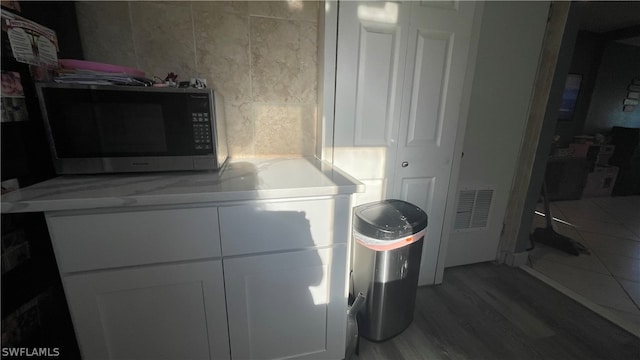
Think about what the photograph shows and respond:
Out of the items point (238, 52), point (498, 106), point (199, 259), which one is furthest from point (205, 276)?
point (498, 106)

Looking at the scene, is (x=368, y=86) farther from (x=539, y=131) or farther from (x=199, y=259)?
(x=539, y=131)

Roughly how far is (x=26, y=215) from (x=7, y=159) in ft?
0.69

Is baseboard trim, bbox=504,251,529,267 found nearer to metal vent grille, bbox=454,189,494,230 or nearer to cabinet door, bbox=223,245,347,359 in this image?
metal vent grille, bbox=454,189,494,230

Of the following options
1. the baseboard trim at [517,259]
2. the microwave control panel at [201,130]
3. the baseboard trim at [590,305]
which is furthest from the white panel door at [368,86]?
the baseboard trim at [590,305]

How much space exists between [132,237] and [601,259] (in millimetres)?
3441

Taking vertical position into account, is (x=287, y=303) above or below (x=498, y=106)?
below

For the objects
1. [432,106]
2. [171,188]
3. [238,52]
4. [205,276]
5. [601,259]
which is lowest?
[601,259]

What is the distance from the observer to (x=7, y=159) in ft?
2.67

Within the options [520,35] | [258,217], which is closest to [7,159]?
[258,217]

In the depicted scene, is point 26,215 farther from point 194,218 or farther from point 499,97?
point 499,97

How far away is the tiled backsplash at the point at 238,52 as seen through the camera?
3.98 ft

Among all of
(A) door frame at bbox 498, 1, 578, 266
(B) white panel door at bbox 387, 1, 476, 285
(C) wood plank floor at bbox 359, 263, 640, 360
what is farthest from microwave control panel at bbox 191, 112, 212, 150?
(A) door frame at bbox 498, 1, 578, 266

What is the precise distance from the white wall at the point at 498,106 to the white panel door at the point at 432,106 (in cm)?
35

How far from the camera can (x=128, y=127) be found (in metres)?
0.96
